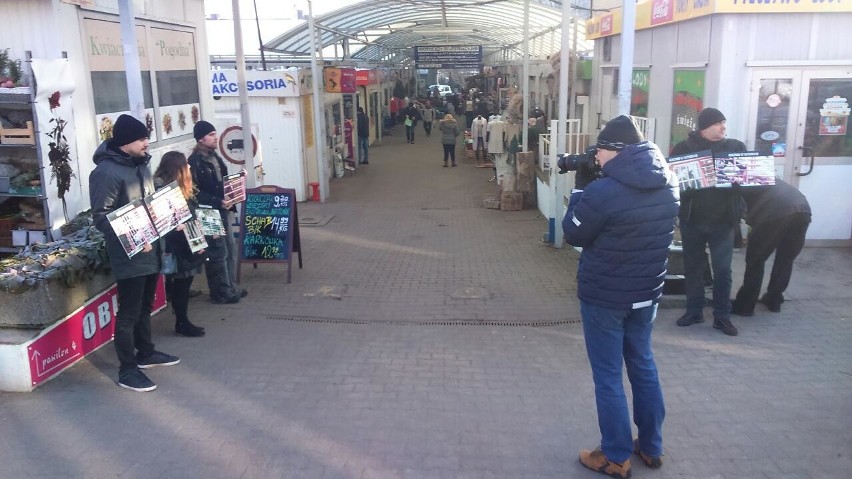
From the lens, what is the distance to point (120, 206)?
4.68 metres

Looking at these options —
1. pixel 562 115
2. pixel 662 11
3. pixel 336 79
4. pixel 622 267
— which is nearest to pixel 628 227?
pixel 622 267

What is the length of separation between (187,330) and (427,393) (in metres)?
2.35

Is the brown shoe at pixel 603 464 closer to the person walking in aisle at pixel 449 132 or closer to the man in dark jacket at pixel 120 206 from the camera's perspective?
the man in dark jacket at pixel 120 206

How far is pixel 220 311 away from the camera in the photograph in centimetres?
677

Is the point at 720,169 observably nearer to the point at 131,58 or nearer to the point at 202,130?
the point at 202,130

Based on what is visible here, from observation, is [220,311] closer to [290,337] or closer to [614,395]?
[290,337]

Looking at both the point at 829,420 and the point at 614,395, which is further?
the point at 829,420

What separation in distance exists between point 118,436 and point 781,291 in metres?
5.46

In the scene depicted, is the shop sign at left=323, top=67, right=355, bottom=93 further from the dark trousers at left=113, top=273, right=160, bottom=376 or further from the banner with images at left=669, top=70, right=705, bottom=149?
the dark trousers at left=113, top=273, right=160, bottom=376

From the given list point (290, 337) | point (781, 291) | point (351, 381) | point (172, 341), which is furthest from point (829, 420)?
point (172, 341)

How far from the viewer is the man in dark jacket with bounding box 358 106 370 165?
20.9m

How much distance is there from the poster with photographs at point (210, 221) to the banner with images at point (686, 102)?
5519 millimetres

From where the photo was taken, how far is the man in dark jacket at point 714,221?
18.6 feet

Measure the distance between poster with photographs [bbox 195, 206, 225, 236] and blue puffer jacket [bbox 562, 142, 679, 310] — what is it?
12.3 feet
